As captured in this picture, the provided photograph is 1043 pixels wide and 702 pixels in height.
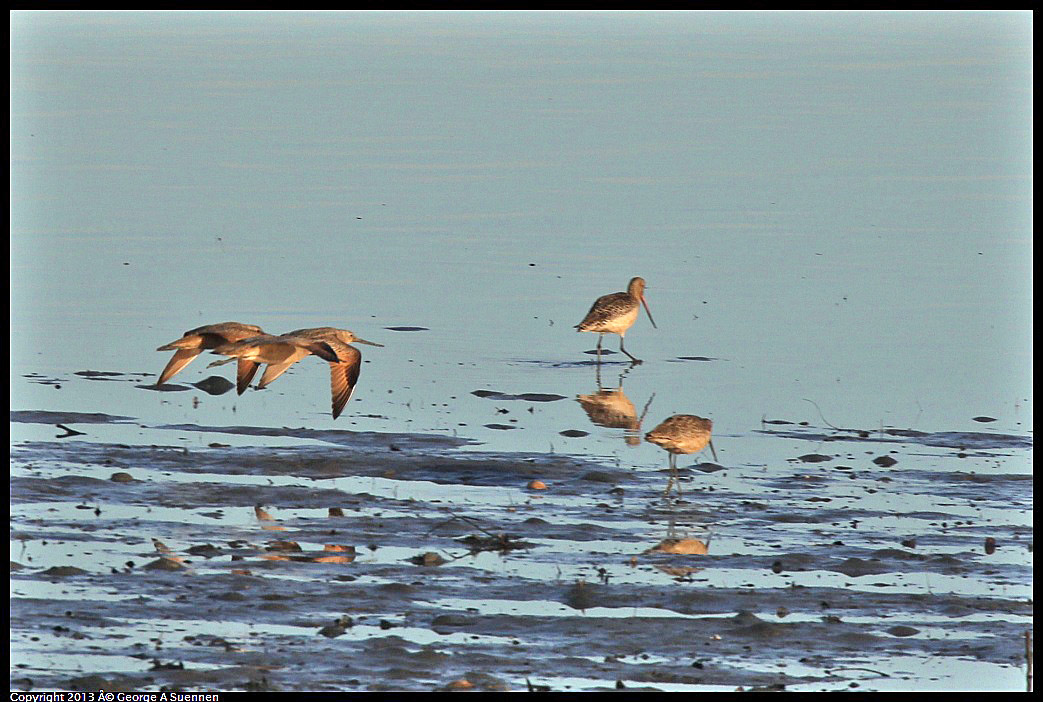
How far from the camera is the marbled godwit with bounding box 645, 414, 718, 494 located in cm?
1205

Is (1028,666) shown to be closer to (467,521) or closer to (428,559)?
(428,559)

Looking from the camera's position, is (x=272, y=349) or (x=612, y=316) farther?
(x=612, y=316)

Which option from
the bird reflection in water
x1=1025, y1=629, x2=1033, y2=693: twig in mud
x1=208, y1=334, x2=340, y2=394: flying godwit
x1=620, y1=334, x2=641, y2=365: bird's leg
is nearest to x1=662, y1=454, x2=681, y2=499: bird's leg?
the bird reflection in water

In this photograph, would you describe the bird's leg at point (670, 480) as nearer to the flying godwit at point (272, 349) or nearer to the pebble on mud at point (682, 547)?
the pebble on mud at point (682, 547)

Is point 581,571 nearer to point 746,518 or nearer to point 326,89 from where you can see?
point 746,518

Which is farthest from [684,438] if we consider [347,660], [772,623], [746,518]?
[347,660]

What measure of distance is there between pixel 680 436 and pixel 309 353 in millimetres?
2901

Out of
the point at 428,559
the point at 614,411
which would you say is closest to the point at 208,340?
the point at 614,411

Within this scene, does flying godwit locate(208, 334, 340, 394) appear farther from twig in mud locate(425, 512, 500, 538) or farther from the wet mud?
twig in mud locate(425, 512, 500, 538)

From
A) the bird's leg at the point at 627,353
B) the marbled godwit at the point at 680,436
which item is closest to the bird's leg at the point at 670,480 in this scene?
the marbled godwit at the point at 680,436

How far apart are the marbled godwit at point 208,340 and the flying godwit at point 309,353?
0.42 ft

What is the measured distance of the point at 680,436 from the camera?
476 inches

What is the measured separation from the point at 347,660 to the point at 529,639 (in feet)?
3.12

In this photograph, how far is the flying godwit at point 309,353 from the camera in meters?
12.9
